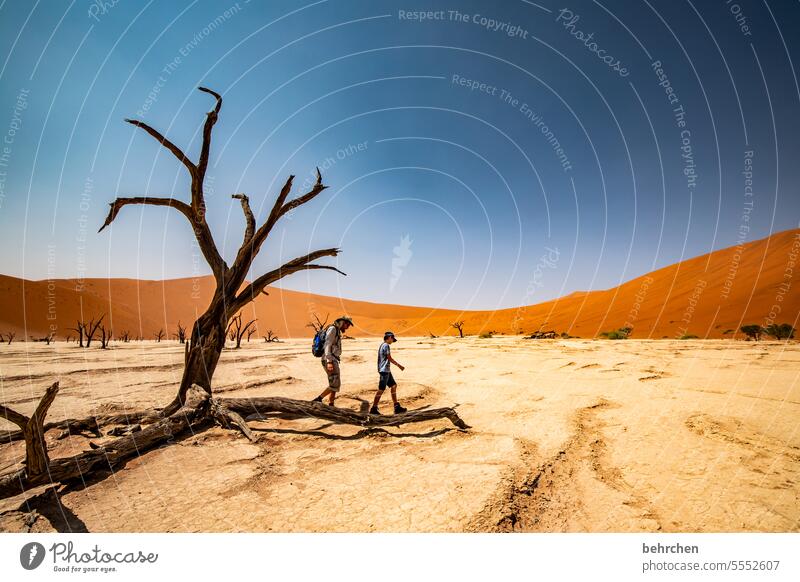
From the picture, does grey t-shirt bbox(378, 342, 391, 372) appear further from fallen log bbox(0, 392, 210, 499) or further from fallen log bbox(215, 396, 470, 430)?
fallen log bbox(0, 392, 210, 499)

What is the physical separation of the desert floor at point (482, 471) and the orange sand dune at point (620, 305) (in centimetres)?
704

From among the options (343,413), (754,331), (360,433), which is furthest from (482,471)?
(754,331)

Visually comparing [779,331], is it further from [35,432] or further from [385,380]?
[35,432]

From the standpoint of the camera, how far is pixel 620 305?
49.1 m

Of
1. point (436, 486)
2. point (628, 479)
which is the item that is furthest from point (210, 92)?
point (628, 479)

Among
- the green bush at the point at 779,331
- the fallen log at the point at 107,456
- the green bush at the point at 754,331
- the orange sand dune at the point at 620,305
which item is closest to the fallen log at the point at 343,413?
the fallen log at the point at 107,456

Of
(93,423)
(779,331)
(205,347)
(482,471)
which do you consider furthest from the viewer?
(779,331)

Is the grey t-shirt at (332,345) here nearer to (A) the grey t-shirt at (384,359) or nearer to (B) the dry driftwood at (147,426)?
(A) the grey t-shirt at (384,359)

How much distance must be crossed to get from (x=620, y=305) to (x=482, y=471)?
180 feet

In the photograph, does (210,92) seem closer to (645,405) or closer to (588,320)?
(645,405)

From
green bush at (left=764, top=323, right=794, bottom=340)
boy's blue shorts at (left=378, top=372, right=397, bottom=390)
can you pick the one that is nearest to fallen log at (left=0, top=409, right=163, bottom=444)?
boy's blue shorts at (left=378, top=372, right=397, bottom=390)

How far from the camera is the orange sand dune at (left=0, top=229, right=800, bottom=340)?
102 feet

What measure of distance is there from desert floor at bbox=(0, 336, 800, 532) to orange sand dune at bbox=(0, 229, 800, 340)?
7.04 metres
